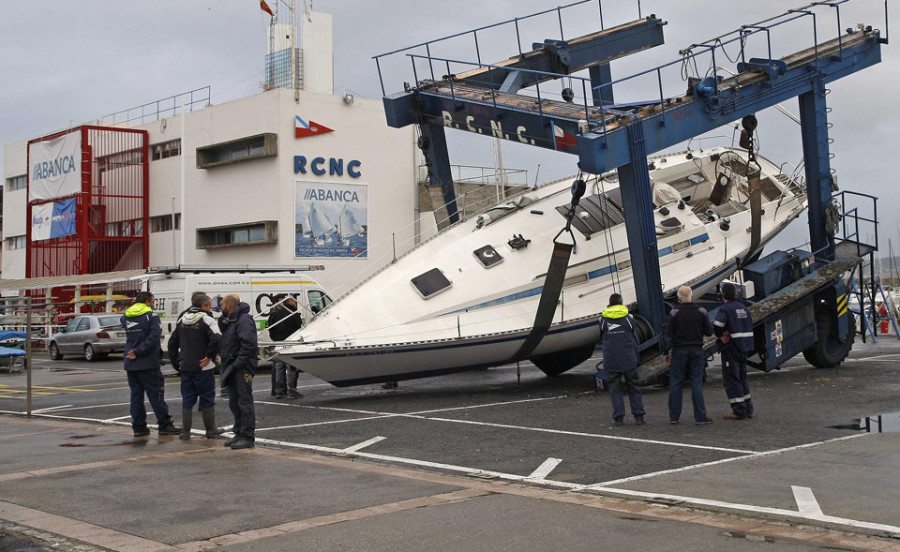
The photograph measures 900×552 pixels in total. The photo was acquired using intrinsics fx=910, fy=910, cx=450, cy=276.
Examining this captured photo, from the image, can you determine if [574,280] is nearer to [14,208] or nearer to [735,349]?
[735,349]

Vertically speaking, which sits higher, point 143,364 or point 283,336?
point 283,336

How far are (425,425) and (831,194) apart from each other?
1107cm

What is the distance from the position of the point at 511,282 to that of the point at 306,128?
82.4ft

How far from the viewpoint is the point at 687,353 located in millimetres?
11977

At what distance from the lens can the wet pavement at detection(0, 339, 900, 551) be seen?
6.59m

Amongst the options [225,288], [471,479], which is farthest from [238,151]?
[471,479]

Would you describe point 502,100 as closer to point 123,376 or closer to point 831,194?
point 831,194

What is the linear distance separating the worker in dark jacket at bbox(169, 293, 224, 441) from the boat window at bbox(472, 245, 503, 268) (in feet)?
19.4

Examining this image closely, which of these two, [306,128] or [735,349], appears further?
[306,128]

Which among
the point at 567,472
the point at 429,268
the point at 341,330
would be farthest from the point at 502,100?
the point at 567,472

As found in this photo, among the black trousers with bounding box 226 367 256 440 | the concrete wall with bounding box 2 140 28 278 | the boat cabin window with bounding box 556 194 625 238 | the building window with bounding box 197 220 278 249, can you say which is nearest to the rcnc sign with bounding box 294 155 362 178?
the building window with bounding box 197 220 278 249

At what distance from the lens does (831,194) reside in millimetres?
18906

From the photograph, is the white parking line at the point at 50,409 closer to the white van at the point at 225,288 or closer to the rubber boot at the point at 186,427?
the rubber boot at the point at 186,427

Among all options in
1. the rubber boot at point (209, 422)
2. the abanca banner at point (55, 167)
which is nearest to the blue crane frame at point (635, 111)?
the rubber boot at point (209, 422)
